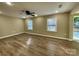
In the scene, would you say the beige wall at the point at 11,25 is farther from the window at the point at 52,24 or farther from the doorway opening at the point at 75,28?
the doorway opening at the point at 75,28

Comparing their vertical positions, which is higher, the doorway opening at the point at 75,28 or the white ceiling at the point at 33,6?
the white ceiling at the point at 33,6

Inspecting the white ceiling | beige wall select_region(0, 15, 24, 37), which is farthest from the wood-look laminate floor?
the white ceiling

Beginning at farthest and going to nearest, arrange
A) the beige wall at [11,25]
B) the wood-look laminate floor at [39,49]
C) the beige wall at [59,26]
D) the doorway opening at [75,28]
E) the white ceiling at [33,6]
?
the beige wall at [59,26] → the beige wall at [11,25] → the doorway opening at [75,28] → the wood-look laminate floor at [39,49] → the white ceiling at [33,6]

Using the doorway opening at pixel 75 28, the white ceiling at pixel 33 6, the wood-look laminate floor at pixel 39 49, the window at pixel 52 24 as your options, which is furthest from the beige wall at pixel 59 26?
the white ceiling at pixel 33 6

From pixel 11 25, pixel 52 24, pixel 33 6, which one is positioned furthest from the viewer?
pixel 52 24

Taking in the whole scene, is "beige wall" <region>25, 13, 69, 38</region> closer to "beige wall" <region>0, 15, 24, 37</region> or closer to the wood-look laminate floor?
"beige wall" <region>0, 15, 24, 37</region>

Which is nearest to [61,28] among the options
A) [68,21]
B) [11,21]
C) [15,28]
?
[68,21]

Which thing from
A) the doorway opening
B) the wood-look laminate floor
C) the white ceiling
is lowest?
the wood-look laminate floor

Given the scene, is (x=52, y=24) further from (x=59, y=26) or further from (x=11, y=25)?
(x=11, y=25)

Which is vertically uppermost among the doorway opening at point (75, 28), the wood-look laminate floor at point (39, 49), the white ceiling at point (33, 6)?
the white ceiling at point (33, 6)

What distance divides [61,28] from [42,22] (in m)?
1.80

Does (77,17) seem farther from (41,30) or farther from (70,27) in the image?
(41,30)

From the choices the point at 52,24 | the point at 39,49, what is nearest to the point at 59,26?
the point at 52,24

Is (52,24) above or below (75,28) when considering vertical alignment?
above
